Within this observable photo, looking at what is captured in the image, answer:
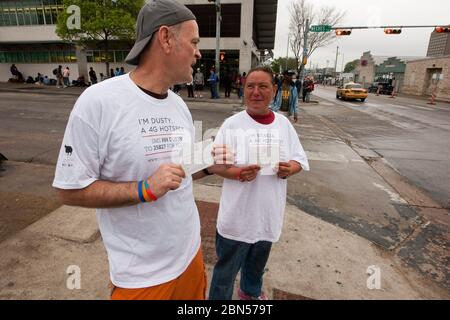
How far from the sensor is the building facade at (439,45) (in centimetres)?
6208

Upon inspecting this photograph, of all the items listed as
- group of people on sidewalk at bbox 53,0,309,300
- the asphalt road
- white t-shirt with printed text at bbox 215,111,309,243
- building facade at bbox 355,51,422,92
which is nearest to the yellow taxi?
the asphalt road

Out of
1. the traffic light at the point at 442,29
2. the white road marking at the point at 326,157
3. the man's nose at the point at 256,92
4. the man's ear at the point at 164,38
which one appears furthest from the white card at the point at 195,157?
the traffic light at the point at 442,29

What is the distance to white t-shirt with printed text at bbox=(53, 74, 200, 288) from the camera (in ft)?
3.91

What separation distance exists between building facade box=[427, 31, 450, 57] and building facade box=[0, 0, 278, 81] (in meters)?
53.0

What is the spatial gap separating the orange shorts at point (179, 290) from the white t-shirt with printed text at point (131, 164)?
39mm

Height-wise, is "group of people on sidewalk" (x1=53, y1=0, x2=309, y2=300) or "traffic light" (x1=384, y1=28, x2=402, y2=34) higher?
"traffic light" (x1=384, y1=28, x2=402, y2=34)

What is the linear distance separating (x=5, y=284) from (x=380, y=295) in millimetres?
3321

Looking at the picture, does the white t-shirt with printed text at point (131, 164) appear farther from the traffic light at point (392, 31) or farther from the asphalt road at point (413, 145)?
the traffic light at point (392, 31)

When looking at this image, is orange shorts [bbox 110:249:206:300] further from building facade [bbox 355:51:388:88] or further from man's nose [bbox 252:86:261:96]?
building facade [bbox 355:51:388:88]

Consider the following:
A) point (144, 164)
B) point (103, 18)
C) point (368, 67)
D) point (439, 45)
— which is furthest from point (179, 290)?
point (439, 45)

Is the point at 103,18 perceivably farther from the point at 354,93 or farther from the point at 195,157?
the point at 195,157

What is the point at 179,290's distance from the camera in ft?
5.16

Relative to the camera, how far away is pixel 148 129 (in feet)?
4.35
